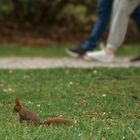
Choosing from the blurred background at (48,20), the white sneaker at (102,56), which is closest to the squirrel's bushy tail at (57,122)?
the white sneaker at (102,56)

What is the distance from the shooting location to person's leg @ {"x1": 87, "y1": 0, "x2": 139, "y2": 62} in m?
9.31

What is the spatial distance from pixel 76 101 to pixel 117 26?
3.57 m

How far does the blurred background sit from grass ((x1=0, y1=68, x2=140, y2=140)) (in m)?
7.06

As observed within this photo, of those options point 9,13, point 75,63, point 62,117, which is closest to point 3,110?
point 62,117

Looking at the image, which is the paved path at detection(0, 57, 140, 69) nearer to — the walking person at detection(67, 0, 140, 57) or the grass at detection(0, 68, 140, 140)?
the walking person at detection(67, 0, 140, 57)

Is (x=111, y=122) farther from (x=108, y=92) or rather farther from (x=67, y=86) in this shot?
(x=67, y=86)

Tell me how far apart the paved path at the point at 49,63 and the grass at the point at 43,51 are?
83 cm

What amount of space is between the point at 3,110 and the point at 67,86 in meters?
1.72

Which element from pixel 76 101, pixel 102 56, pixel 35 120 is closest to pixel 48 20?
pixel 102 56

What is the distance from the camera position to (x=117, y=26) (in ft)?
31.4

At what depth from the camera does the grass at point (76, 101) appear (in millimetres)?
4643

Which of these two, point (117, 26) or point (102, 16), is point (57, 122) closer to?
point (117, 26)

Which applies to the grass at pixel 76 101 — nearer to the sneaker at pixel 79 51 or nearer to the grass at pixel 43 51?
the sneaker at pixel 79 51

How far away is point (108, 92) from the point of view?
680 centimetres
